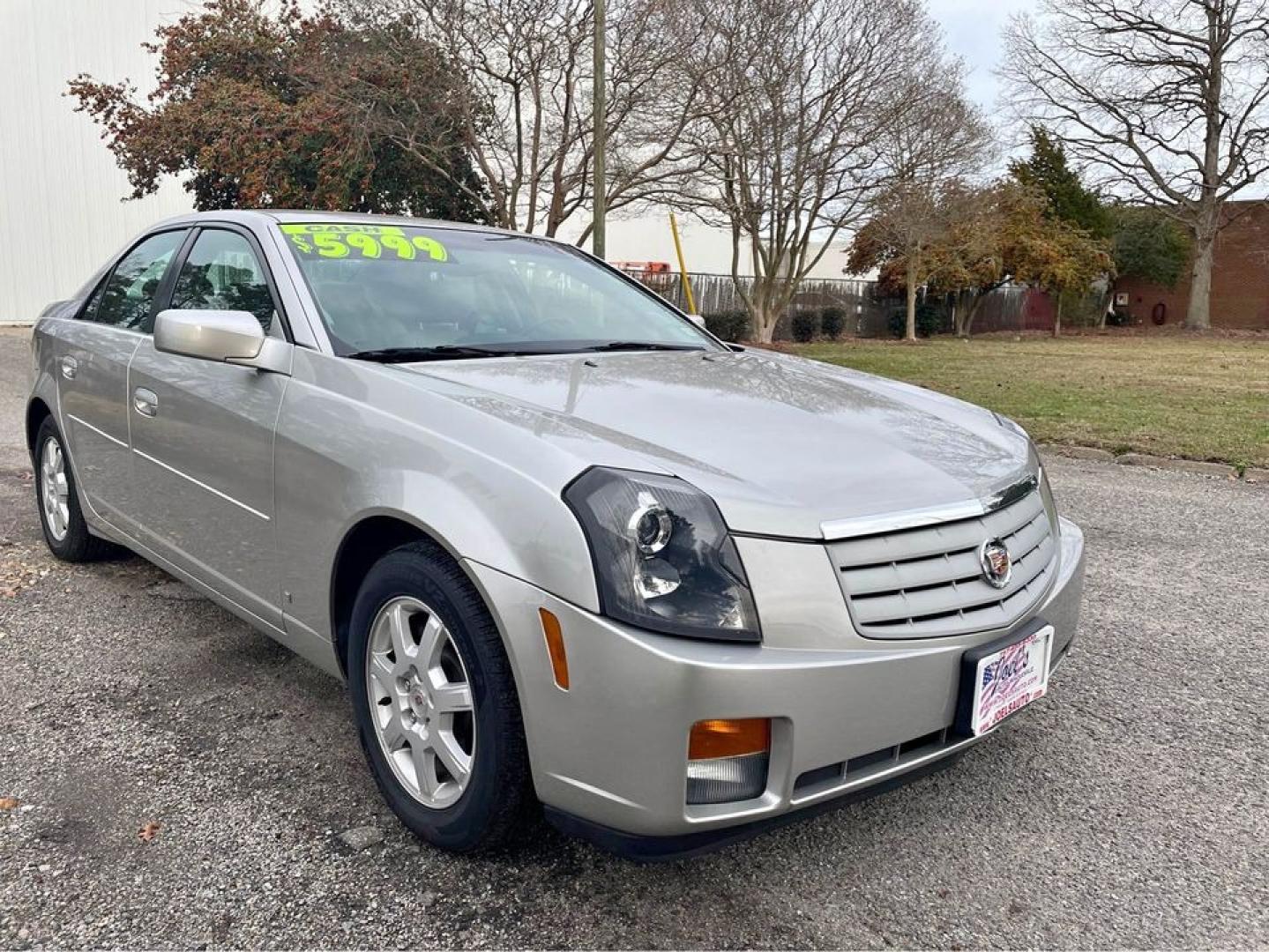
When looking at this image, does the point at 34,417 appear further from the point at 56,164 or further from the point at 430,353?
the point at 56,164

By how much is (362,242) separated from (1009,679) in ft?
7.73

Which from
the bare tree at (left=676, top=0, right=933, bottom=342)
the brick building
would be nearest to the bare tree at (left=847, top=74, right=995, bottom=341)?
the bare tree at (left=676, top=0, right=933, bottom=342)

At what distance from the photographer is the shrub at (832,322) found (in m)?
27.7

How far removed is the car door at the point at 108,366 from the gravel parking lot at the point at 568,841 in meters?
0.62

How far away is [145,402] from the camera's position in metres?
3.41

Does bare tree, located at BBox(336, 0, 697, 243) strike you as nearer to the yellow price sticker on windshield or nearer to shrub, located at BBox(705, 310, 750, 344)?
shrub, located at BBox(705, 310, 750, 344)

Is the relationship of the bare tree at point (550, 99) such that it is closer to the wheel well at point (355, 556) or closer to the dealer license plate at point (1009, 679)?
the wheel well at point (355, 556)

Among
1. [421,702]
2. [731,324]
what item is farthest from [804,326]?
[421,702]

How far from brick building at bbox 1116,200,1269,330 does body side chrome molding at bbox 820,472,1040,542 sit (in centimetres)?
4144

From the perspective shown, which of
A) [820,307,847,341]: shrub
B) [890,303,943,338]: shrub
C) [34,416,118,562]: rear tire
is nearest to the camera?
[34,416,118,562]: rear tire

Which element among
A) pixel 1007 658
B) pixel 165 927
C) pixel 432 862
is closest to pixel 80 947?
pixel 165 927

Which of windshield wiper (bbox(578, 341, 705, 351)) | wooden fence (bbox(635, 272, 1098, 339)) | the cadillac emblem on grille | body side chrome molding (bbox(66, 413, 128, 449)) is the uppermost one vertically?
wooden fence (bbox(635, 272, 1098, 339))

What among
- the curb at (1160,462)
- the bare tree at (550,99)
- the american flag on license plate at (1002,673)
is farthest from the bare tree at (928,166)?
the american flag on license plate at (1002,673)

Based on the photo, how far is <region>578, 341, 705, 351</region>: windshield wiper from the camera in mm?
3287
